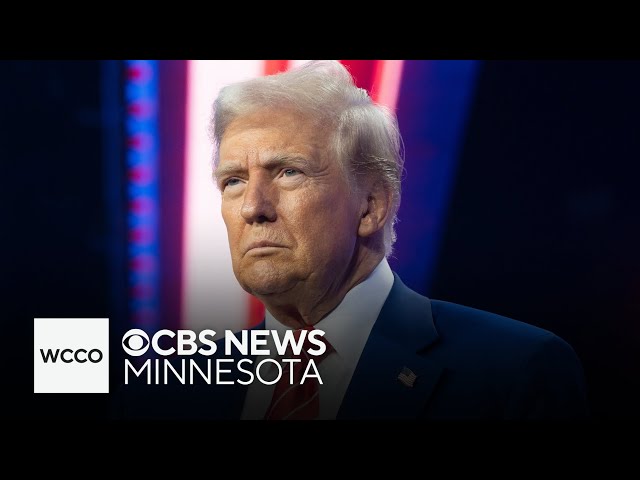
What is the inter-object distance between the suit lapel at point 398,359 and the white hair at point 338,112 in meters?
0.30

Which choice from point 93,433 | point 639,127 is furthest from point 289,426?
point 639,127

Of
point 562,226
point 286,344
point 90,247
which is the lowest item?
point 286,344

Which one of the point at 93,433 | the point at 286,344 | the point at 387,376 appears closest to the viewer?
the point at 387,376

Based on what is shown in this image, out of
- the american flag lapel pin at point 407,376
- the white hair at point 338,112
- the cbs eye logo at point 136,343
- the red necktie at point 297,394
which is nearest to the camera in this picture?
the american flag lapel pin at point 407,376

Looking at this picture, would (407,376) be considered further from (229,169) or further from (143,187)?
(143,187)

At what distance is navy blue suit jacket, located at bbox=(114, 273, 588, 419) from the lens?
305cm

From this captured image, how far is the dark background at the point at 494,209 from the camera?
3395 mm

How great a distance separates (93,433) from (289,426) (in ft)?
2.95

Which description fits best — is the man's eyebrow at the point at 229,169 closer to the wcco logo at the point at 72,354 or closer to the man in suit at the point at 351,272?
the man in suit at the point at 351,272

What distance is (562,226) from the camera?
11.2ft

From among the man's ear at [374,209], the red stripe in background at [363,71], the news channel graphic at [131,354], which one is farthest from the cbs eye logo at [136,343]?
the red stripe in background at [363,71]

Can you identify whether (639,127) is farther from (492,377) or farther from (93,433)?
(93,433)

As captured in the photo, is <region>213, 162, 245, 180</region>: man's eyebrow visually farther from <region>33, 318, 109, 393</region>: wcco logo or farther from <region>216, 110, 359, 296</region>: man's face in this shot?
<region>33, 318, 109, 393</region>: wcco logo

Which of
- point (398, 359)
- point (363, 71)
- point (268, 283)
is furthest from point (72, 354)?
point (363, 71)
